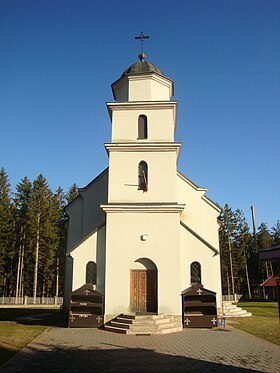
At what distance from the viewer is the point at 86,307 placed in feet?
55.4

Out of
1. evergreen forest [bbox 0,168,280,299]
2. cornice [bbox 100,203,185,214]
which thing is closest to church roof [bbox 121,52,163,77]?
cornice [bbox 100,203,185,214]

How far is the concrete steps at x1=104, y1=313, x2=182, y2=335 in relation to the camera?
48.8 feet

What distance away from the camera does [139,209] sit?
1811 cm

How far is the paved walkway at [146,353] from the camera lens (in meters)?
8.90

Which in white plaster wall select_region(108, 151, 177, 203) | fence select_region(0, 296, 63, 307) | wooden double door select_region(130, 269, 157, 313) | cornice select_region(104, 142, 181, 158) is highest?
cornice select_region(104, 142, 181, 158)

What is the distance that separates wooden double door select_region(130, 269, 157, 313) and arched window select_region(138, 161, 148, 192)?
4.46 metres

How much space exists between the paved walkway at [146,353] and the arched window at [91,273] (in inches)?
126

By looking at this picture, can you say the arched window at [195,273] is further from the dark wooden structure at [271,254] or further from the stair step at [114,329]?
the dark wooden structure at [271,254]

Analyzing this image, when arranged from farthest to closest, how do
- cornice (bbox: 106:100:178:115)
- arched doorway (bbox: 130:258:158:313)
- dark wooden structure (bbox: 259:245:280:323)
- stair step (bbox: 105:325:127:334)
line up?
cornice (bbox: 106:100:178:115)
arched doorway (bbox: 130:258:158:313)
stair step (bbox: 105:325:127:334)
dark wooden structure (bbox: 259:245:280:323)

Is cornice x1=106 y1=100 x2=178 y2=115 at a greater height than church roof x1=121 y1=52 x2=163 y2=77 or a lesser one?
lesser

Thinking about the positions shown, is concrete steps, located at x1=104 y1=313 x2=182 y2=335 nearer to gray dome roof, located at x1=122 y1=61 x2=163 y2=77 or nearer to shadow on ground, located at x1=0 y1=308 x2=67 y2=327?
shadow on ground, located at x1=0 y1=308 x2=67 y2=327

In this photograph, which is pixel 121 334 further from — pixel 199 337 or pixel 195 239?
pixel 195 239

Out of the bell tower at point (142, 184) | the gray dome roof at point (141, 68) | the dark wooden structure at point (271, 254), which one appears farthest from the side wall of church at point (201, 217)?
the dark wooden structure at point (271, 254)

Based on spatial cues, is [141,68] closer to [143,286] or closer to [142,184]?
[142,184]
